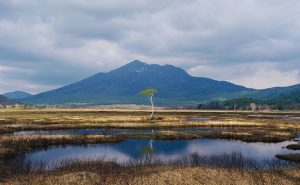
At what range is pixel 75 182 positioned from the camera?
25.7 meters

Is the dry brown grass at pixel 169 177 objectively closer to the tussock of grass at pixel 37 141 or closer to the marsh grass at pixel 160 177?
the marsh grass at pixel 160 177

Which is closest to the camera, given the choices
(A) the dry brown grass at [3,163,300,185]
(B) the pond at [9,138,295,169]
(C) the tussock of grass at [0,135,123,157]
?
(A) the dry brown grass at [3,163,300,185]

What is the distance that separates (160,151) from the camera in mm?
50844

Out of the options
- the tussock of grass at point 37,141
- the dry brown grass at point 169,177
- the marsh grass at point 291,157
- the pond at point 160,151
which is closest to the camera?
the dry brown grass at point 169,177

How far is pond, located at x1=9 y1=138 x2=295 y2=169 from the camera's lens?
141 ft

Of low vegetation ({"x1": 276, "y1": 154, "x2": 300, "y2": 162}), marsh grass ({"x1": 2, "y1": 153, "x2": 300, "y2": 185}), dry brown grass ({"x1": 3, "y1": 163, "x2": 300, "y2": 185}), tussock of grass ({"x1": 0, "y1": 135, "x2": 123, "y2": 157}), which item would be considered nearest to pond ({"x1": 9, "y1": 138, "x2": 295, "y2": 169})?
low vegetation ({"x1": 276, "y1": 154, "x2": 300, "y2": 162})

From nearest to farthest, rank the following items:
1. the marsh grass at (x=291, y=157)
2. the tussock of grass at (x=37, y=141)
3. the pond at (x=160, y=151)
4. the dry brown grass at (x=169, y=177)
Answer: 1. the dry brown grass at (x=169, y=177)
2. the marsh grass at (x=291, y=157)
3. the pond at (x=160, y=151)
4. the tussock of grass at (x=37, y=141)

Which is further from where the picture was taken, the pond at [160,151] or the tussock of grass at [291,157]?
the pond at [160,151]

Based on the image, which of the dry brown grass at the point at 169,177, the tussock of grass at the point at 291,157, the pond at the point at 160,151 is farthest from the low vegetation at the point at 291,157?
the dry brown grass at the point at 169,177

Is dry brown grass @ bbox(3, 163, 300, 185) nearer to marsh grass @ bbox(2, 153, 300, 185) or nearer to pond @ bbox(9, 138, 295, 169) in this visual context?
marsh grass @ bbox(2, 153, 300, 185)

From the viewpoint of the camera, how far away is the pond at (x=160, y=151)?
43094 millimetres

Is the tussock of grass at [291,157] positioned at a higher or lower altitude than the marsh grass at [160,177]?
lower

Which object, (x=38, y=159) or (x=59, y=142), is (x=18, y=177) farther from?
(x=59, y=142)

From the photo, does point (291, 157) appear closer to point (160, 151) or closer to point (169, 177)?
point (160, 151)
